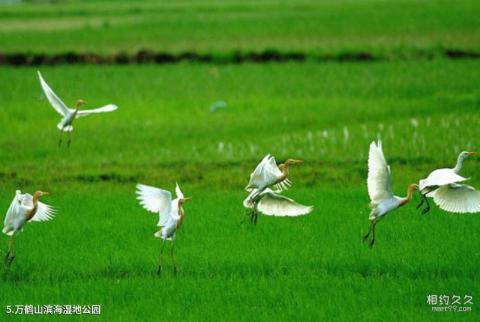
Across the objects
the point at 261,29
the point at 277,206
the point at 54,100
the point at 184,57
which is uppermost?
the point at 261,29

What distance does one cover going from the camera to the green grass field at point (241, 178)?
642cm

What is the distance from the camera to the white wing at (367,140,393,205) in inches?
244

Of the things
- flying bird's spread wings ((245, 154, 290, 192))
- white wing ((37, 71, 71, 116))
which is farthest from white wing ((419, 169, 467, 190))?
white wing ((37, 71, 71, 116))

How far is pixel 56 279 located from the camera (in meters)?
6.89

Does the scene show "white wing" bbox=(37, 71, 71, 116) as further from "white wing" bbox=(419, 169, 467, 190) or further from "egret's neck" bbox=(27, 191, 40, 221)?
"white wing" bbox=(419, 169, 467, 190)

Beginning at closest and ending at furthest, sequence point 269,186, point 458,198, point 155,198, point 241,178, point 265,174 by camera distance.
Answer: point 155,198 < point 265,174 < point 269,186 < point 458,198 < point 241,178

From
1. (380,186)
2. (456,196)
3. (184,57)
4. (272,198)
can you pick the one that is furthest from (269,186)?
(184,57)

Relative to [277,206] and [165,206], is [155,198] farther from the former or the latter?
[277,206]

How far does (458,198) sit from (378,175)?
102cm

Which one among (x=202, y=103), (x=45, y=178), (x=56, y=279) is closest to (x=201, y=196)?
(x=45, y=178)

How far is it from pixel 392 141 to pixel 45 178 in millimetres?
4311

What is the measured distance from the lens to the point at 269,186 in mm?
6973

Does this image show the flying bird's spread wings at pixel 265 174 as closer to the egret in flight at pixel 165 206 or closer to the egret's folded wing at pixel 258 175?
the egret's folded wing at pixel 258 175

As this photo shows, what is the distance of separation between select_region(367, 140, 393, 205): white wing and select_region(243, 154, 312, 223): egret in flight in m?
0.55
